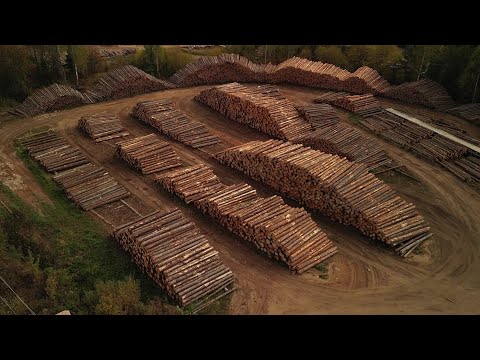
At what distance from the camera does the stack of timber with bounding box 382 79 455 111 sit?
3259 cm

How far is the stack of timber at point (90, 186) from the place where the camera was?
21.9m

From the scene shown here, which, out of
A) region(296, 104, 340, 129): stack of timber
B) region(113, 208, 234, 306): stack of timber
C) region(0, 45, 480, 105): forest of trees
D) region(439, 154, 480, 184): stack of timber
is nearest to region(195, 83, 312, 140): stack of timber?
region(296, 104, 340, 129): stack of timber

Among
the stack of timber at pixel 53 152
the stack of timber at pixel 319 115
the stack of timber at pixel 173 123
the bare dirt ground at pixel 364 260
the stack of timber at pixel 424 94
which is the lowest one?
the bare dirt ground at pixel 364 260

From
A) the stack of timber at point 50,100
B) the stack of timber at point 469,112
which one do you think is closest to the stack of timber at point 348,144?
the stack of timber at point 469,112

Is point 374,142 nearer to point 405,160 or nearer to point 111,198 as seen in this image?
point 405,160

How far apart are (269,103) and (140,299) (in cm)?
1735

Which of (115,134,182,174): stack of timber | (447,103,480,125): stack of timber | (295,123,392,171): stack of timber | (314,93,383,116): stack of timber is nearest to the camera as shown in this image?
(115,134,182,174): stack of timber

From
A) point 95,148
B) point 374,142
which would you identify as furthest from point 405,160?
point 95,148

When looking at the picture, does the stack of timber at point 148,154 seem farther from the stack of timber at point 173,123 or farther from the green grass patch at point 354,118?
the green grass patch at point 354,118

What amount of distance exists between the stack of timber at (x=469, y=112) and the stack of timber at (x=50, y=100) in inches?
1058

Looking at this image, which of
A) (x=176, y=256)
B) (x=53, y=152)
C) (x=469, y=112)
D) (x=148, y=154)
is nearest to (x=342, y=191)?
(x=176, y=256)

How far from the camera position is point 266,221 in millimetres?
19250

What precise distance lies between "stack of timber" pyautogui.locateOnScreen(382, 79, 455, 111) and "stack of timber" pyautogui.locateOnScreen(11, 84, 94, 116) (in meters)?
23.3

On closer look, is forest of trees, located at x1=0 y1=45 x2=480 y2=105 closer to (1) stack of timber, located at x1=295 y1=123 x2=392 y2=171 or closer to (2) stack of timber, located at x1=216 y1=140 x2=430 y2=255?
(1) stack of timber, located at x1=295 y1=123 x2=392 y2=171
